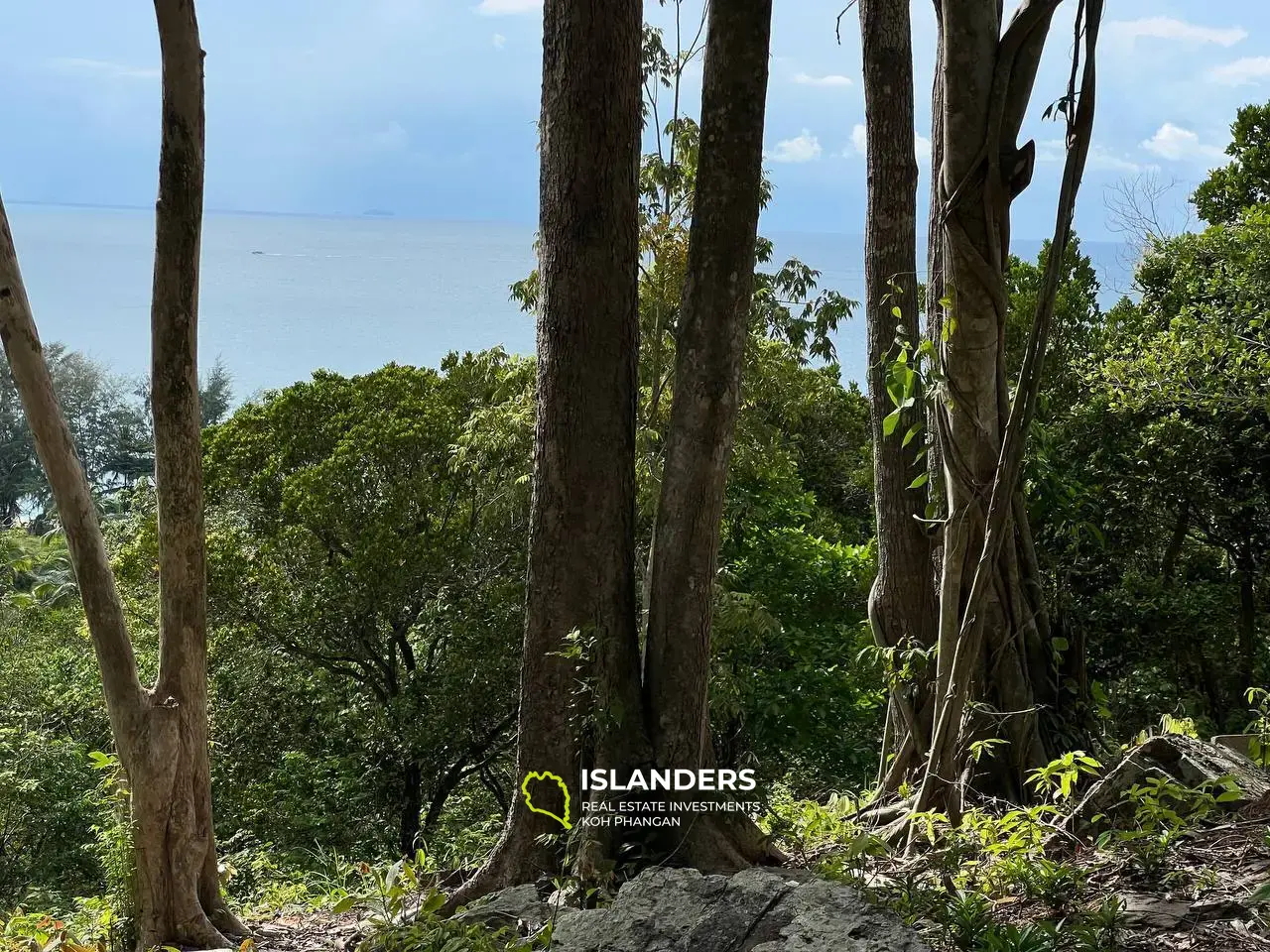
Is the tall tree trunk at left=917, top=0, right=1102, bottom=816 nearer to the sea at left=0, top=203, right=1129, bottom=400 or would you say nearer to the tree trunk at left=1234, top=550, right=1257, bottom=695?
the tree trunk at left=1234, top=550, right=1257, bottom=695

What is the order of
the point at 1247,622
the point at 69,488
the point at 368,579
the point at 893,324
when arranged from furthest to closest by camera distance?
the point at 368,579
the point at 1247,622
the point at 893,324
the point at 69,488

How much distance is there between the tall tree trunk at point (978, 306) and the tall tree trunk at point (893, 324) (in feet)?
2.17

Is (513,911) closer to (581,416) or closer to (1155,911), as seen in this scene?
(581,416)

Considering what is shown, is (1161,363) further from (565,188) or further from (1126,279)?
(565,188)


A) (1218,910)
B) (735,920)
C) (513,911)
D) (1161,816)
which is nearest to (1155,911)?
(1218,910)

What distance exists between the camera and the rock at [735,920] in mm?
2355

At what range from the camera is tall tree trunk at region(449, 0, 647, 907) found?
11.5ft

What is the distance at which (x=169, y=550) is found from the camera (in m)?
3.97

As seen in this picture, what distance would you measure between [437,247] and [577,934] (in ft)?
330

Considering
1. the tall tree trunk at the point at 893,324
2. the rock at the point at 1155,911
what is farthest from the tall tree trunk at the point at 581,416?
the rock at the point at 1155,911

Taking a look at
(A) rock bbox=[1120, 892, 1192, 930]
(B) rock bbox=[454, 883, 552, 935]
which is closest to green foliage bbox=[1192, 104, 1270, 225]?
(A) rock bbox=[1120, 892, 1192, 930]

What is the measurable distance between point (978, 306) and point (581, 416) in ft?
3.97

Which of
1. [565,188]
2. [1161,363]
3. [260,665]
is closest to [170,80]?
[565,188]

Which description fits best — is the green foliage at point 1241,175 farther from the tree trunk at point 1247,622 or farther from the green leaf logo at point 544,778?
the green leaf logo at point 544,778
